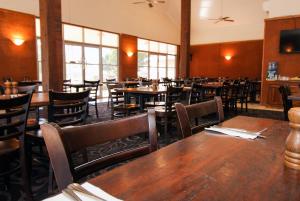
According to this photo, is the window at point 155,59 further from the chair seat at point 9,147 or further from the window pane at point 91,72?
the chair seat at point 9,147

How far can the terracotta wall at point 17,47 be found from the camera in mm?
7148

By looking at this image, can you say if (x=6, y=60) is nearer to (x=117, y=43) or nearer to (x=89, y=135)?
(x=117, y=43)

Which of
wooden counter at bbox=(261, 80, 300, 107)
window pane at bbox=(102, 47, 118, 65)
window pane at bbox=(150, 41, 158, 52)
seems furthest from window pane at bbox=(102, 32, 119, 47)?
wooden counter at bbox=(261, 80, 300, 107)

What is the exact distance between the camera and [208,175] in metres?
0.75

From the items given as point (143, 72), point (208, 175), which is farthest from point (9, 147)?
point (143, 72)

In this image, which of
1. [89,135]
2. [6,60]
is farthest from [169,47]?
[89,135]

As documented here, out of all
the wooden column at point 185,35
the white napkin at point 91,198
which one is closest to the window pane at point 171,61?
the wooden column at point 185,35

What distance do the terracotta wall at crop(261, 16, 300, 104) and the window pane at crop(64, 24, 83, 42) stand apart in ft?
22.3

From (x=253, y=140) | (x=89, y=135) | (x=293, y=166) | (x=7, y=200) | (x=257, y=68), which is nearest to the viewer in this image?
(x=293, y=166)

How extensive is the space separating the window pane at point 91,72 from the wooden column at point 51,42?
5249mm

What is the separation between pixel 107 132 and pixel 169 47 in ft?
45.2

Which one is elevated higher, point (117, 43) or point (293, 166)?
point (117, 43)

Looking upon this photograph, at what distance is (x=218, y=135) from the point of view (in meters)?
1.21

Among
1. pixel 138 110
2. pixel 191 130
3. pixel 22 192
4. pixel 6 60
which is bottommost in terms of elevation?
pixel 22 192
